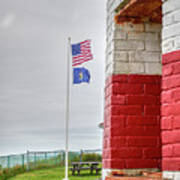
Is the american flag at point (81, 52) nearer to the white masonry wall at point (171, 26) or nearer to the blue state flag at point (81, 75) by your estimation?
the blue state flag at point (81, 75)

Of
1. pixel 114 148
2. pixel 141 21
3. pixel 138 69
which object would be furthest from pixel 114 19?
pixel 114 148

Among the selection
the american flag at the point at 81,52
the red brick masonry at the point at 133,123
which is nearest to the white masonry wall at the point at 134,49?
the red brick masonry at the point at 133,123

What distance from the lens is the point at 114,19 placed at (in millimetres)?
6469

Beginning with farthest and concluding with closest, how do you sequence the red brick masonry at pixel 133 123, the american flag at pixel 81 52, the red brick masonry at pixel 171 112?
the american flag at pixel 81 52 → the red brick masonry at pixel 133 123 → the red brick masonry at pixel 171 112

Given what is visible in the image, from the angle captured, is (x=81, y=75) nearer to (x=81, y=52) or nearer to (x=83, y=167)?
(x=81, y=52)

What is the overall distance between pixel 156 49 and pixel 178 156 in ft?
7.18

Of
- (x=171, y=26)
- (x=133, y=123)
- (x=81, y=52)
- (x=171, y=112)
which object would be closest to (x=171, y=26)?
(x=171, y=26)

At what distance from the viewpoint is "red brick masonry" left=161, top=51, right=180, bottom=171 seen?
4770mm

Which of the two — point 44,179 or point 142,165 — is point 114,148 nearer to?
point 142,165

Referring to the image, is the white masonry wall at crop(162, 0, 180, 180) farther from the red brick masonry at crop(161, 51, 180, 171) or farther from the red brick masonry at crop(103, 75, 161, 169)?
the red brick masonry at crop(103, 75, 161, 169)

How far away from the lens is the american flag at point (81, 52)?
9.39 meters

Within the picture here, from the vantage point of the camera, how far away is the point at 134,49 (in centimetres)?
637

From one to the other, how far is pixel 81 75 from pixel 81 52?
0.53 metres

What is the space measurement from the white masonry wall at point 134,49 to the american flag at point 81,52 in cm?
287
